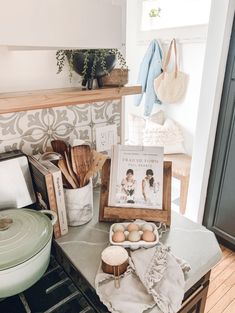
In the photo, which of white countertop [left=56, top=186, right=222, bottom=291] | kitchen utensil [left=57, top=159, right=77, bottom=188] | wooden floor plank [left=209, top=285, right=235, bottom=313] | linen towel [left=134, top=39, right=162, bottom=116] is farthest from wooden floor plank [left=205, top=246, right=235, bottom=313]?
linen towel [left=134, top=39, right=162, bottom=116]

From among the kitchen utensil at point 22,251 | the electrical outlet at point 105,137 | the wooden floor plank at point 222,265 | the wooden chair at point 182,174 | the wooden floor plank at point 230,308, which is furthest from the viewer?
the wooden chair at point 182,174

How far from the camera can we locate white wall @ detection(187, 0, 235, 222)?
5.02 feet

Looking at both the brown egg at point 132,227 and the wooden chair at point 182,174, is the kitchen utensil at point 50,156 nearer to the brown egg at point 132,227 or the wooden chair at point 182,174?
the brown egg at point 132,227

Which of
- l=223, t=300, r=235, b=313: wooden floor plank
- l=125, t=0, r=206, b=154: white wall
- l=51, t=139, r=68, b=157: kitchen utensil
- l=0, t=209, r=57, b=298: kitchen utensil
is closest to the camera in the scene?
l=0, t=209, r=57, b=298: kitchen utensil

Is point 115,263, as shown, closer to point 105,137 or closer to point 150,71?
point 105,137

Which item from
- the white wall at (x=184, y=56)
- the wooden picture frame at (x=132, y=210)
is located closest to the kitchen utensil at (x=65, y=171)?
the wooden picture frame at (x=132, y=210)

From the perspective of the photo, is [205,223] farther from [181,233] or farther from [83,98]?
[83,98]

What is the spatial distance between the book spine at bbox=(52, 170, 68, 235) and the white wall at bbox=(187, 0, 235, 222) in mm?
1292

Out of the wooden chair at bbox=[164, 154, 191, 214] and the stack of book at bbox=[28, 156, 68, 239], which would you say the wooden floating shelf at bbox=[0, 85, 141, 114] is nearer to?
the stack of book at bbox=[28, 156, 68, 239]

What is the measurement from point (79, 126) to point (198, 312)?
85cm

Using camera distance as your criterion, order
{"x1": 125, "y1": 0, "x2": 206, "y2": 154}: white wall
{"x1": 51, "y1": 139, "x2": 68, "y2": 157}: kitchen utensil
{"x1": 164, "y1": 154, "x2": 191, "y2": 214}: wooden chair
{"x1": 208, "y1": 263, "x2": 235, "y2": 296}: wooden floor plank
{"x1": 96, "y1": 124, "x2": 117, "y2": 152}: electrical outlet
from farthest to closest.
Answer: {"x1": 125, "y1": 0, "x2": 206, "y2": 154}: white wall
{"x1": 164, "y1": 154, "x2": 191, "y2": 214}: wooden chair
{"x1": 208, "y1": 263, "x2": 235, "y2": 296}: wooden floor plank
{"x1": 96, "y1": 124, "x2": 117, "y2": 152}: electrical outlet
{"x1": 51, "y1": 139, "x2": 68, "y2": 157}: kitchen utensil

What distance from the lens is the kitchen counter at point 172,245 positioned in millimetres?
746

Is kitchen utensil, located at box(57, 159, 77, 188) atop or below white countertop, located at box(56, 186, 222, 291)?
atop

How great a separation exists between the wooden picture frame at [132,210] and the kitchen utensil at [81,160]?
3.2 inches
